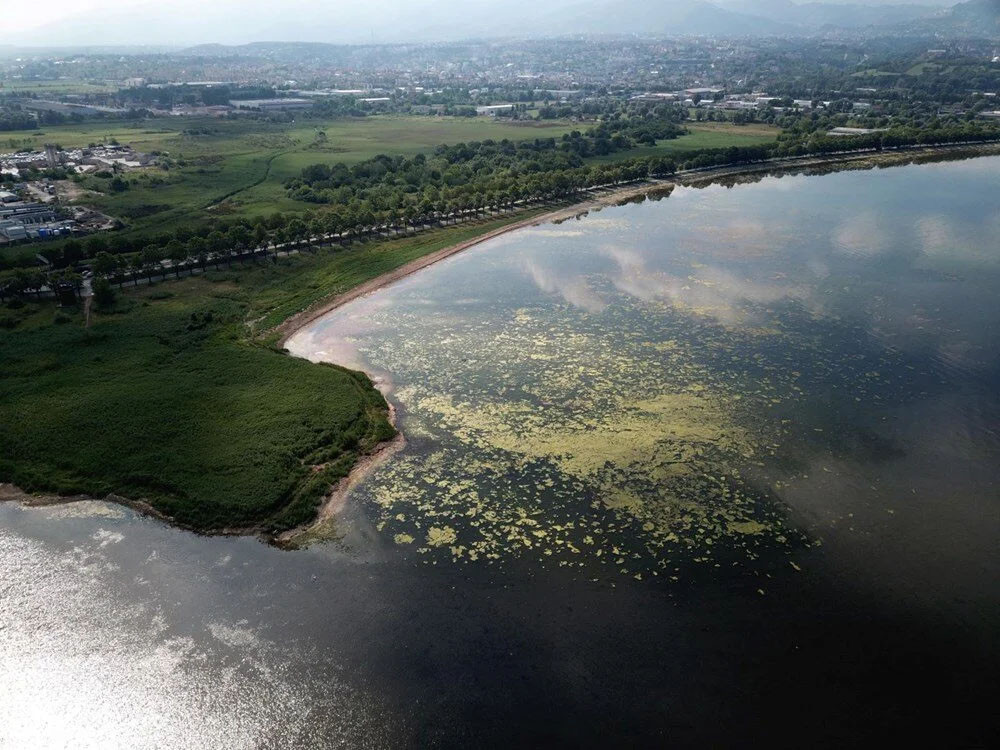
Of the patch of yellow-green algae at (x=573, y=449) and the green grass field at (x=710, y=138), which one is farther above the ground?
the green grass field at (x=710, y=138)

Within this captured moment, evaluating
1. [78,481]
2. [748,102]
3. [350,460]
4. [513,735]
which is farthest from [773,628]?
[748,102]

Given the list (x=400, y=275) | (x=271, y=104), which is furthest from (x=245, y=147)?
(x=400, y=275)

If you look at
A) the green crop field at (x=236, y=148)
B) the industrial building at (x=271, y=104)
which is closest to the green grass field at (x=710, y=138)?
the green crop field at (x=236, y=148)

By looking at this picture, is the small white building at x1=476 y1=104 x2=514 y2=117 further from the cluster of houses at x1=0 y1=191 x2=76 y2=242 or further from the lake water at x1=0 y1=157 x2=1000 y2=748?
the lake water at x1=0 y1=157 x2=1000 y2=748

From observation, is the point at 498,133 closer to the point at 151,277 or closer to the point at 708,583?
the point at 151,277

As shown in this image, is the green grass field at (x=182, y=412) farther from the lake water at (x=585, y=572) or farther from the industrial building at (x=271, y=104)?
the industrial building at (x=271, y=104)

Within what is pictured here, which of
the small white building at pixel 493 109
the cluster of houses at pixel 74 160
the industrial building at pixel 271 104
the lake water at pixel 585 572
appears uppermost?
the industrial building at pixel 271 104

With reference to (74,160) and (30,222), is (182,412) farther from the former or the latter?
(74,160)
